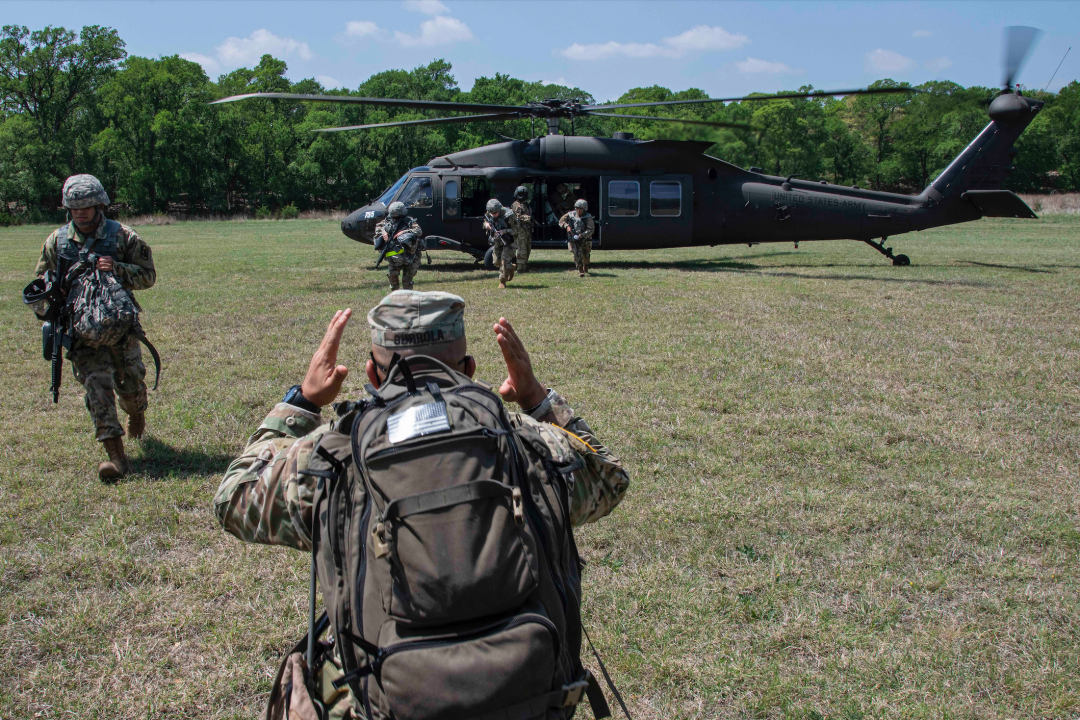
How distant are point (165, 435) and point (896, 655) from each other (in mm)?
5099

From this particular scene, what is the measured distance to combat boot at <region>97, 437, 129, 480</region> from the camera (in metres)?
4.99

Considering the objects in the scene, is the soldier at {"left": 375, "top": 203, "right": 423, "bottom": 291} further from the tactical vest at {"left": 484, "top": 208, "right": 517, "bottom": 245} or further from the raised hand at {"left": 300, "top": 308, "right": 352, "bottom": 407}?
the raised hand at {"left": 300, "top": 308, "right": 352, "bottom": 407}

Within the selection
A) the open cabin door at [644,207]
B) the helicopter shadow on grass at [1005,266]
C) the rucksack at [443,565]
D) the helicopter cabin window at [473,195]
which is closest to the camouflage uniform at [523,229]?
the helicopter cabin window at [473,195]

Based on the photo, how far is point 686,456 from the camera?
538 cm

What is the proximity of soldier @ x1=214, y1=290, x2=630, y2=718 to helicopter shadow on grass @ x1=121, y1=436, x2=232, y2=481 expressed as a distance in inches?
136

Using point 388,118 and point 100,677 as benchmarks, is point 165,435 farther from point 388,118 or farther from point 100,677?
point 388,118

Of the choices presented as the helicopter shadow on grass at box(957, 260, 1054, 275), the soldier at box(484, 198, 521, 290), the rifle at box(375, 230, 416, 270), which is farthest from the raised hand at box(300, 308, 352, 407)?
the helicopter shadow on grass at box(957, 260, 1054, 275)

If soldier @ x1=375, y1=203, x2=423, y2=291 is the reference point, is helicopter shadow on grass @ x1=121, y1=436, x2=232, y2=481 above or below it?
below

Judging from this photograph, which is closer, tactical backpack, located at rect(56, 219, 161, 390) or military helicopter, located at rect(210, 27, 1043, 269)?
tactical backpack, located at rect(56, 219, 161, 390)

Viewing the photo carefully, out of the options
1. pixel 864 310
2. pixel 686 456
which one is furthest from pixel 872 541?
pixel 864 310

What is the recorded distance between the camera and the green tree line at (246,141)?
48.9 m

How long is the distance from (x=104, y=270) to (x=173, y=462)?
1.40 m

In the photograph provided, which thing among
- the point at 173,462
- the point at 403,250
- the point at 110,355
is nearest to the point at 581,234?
the point at 403,250

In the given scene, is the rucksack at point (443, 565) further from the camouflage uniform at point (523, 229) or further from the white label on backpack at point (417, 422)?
the camouflage uniform at point (523, 229)
